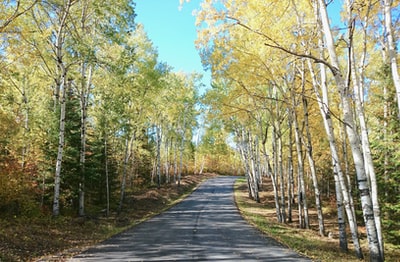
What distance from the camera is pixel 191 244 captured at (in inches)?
397

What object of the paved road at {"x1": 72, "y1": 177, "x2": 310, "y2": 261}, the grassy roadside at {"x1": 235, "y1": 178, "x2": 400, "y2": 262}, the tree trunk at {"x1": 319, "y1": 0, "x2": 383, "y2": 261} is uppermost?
the tree trunk at {"x1": 319, "y1": 0, "x2": 383, "y2": 261}

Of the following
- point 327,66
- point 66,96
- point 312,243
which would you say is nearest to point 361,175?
point 327,66

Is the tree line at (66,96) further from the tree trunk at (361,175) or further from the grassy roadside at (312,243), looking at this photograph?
the tree trunk at (361,175)

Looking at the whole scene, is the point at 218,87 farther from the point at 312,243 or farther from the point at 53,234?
the point at 53,234

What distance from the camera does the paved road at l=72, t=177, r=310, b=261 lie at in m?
8.40

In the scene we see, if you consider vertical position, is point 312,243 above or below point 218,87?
below

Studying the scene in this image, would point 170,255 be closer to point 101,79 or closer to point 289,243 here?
point 289,243

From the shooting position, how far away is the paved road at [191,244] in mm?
8398

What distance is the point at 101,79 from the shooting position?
1723 cm

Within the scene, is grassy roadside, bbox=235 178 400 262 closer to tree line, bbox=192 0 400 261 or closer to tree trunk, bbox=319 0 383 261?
tree line, bbox=192 0 400 261

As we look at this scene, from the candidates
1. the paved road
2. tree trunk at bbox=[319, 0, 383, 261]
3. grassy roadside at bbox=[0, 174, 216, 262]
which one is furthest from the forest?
the paved road

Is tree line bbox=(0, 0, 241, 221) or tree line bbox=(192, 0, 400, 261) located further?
tree line bbox=(0, 0, 241, 221)

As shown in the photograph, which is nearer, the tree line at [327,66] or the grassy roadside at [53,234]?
the tree line at [327,66]

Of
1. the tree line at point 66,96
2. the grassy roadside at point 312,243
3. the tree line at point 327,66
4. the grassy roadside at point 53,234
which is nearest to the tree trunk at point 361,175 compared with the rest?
the tree line at point 327,66
